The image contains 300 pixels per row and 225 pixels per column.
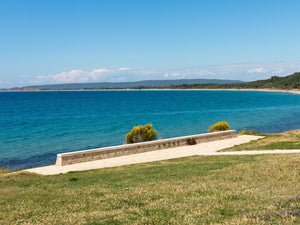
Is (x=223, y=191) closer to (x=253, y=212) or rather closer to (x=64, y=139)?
(x=253, y=212)

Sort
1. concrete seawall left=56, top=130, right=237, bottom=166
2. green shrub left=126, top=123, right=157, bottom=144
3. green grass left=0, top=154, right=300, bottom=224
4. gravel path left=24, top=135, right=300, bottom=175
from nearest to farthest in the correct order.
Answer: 1. green grass left=0, top=154, right=300, bottom=224
2. gravel path left=24, top=135, right=300, bottom=175
3. concrete seawall left=56, top=130, right=237, bottom=166
4. green shrub left=126, top=123, right=157, bottom=144

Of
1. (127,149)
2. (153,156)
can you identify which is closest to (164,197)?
(153,156)

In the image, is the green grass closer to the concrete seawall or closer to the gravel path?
the gravel path

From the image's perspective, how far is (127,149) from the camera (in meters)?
17.8

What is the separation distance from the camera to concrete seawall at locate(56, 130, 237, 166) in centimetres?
1594

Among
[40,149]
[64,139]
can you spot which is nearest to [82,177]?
[40,149]

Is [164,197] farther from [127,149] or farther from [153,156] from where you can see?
[127,149]

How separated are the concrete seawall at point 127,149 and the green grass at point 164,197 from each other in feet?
13.9

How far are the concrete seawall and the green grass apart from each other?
4.23 meters

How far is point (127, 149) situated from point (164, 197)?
1049 centimetres

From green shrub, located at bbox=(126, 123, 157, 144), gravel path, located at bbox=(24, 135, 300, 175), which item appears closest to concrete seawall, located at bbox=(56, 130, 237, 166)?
gravel path, located at bbox=(24, 135, 300, 175)

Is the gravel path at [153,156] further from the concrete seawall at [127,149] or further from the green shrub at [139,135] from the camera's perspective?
the green shrub at [139,135]

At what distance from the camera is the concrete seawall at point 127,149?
15938 millimetres

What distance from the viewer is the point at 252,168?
10.5 metres
